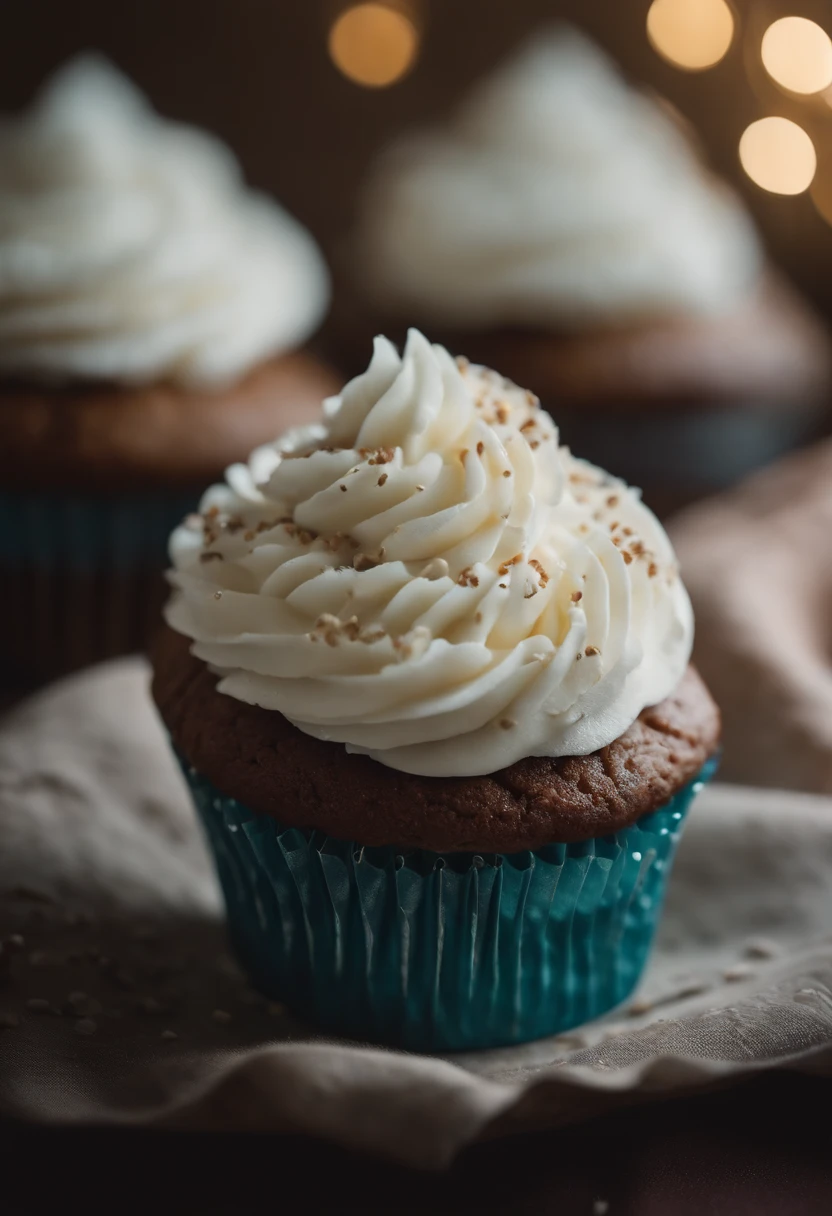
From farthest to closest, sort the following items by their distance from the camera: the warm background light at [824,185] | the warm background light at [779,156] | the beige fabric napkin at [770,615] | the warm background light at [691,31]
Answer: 1. the warm background light at [691,31]
2. the warm background light at [779,156]
3. the warm background light at [824,185]
4. the beige fabric napkin at [770,615]

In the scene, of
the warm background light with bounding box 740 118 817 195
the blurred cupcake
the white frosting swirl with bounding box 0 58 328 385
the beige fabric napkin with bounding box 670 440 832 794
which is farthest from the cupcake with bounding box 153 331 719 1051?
the warm background light with bounding box 740 118 817 195

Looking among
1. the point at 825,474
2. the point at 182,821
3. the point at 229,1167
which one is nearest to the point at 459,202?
the point at 825,474

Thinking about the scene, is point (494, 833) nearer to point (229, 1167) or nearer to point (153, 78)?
point (229, 1167)

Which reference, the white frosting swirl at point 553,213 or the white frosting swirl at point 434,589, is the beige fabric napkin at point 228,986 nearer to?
the white frosting swirl at point 434,589

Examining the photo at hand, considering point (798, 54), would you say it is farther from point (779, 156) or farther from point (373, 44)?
point (373, 44)

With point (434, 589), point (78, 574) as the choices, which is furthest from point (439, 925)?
point (78, 574)


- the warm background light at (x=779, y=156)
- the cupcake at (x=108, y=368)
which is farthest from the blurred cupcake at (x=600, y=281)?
the cupcake at (x=108, y=368)
